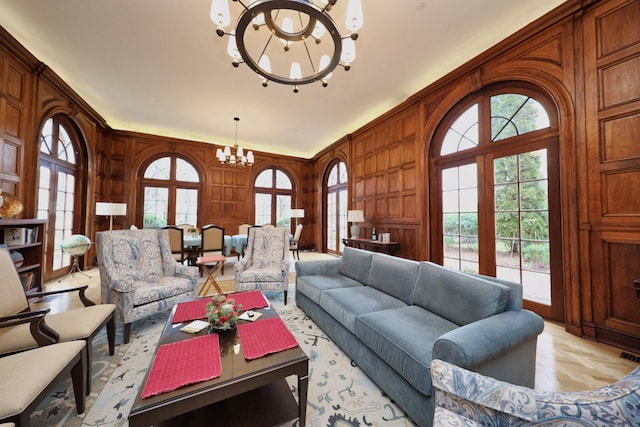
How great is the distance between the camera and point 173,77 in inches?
149

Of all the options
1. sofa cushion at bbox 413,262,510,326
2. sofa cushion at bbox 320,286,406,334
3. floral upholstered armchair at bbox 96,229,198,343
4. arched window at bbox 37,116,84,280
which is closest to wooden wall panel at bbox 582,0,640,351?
sofa cushion at bbox 413,262,510,326

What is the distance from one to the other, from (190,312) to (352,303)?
130 cm

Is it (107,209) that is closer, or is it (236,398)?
(236,398)

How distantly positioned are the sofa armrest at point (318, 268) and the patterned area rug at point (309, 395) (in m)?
0.88

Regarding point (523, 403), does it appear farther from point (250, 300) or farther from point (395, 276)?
point (250, 300)

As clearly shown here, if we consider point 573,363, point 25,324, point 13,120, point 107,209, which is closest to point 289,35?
point 25,324

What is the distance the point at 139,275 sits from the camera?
2652mm

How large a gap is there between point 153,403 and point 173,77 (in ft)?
14.3

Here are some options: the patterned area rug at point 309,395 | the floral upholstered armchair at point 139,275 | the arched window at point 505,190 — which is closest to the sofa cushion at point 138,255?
the floral upholstered armchair at point 139,275

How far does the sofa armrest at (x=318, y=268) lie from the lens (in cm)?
302

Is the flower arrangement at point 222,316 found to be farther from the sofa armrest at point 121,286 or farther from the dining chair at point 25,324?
the sofa armrest at point 121,286

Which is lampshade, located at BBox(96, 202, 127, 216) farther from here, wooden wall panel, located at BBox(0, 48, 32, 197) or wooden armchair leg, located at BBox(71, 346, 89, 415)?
wooden armchair leg, located at BBox(71, 346, 89, 415)

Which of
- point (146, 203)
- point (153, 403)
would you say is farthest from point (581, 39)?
point (146, 203)

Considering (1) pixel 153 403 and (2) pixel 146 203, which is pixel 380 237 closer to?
(1) pixel 153 403
